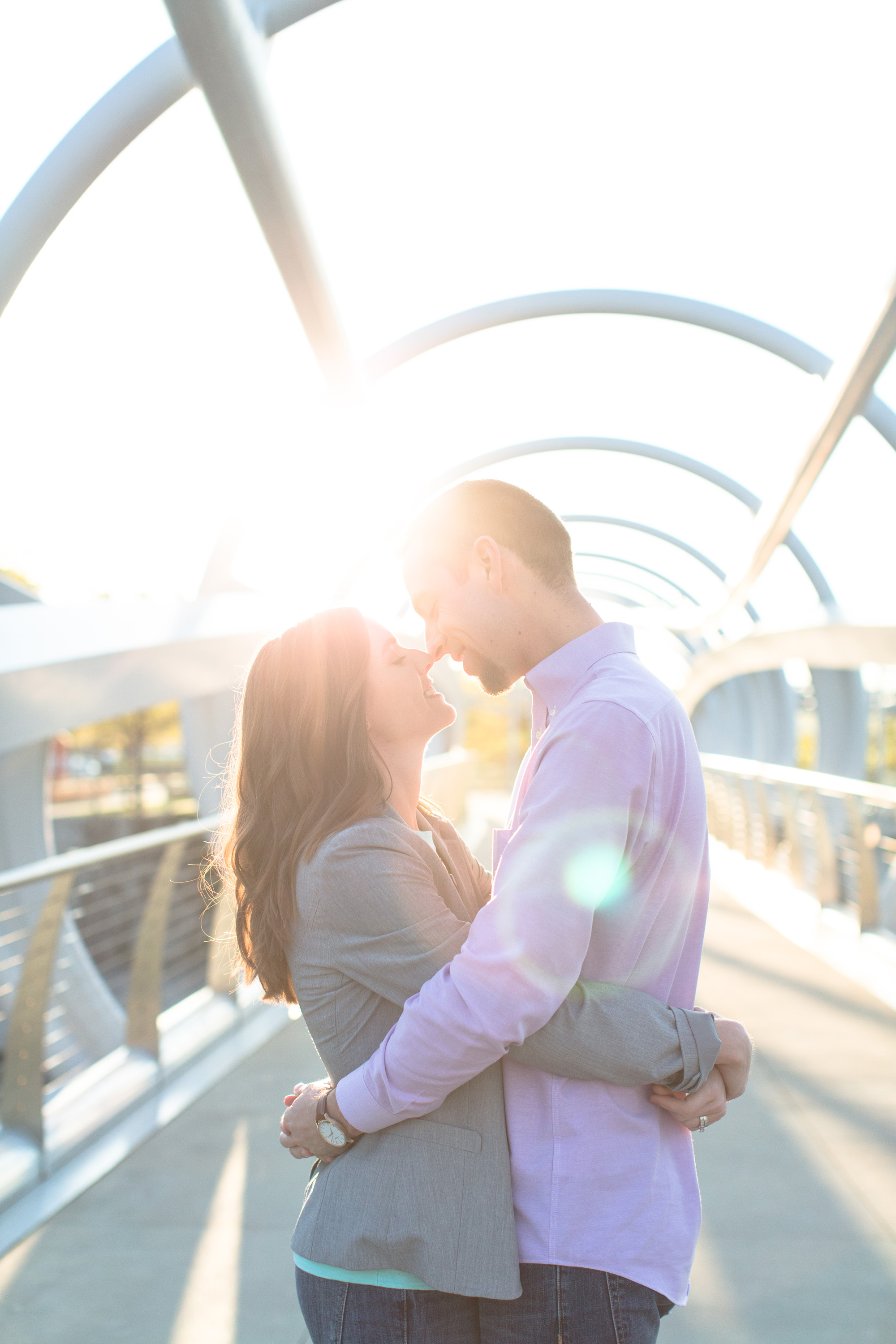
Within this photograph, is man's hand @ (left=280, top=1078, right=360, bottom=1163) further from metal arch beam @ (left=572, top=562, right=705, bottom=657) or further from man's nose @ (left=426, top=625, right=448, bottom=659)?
metal arch beam @ (left=572, top=562, right=705, bottom=657)

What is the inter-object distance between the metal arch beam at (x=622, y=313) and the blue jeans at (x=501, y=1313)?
895 cm

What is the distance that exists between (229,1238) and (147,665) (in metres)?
5.44

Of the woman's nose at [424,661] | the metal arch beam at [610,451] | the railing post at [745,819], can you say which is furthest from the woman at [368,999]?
the metal arch beam at [610,451]

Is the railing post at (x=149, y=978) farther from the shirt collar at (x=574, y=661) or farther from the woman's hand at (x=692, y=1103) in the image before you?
the woman's hand at (x=692, y=1103)

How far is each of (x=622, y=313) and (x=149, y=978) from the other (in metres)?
7.57

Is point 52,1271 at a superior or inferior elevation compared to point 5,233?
inferior

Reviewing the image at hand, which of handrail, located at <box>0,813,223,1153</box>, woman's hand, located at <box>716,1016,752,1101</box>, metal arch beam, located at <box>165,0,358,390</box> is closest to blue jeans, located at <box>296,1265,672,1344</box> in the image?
woman's hand, located at <box>716,1016,752,1101</box>

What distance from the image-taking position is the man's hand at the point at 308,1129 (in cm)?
158

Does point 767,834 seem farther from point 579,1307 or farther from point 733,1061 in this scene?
point 579,1307

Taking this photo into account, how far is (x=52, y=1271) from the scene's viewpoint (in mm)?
3309

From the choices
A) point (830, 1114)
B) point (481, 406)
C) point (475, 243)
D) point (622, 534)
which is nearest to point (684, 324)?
point (475, 243)

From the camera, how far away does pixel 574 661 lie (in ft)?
5.70

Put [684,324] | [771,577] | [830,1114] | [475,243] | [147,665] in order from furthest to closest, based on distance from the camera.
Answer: [771,577] → [684,324] → [475,243] → [147,665] → [830,1114]

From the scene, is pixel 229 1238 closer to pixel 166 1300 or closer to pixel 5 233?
pixel 166 1300
